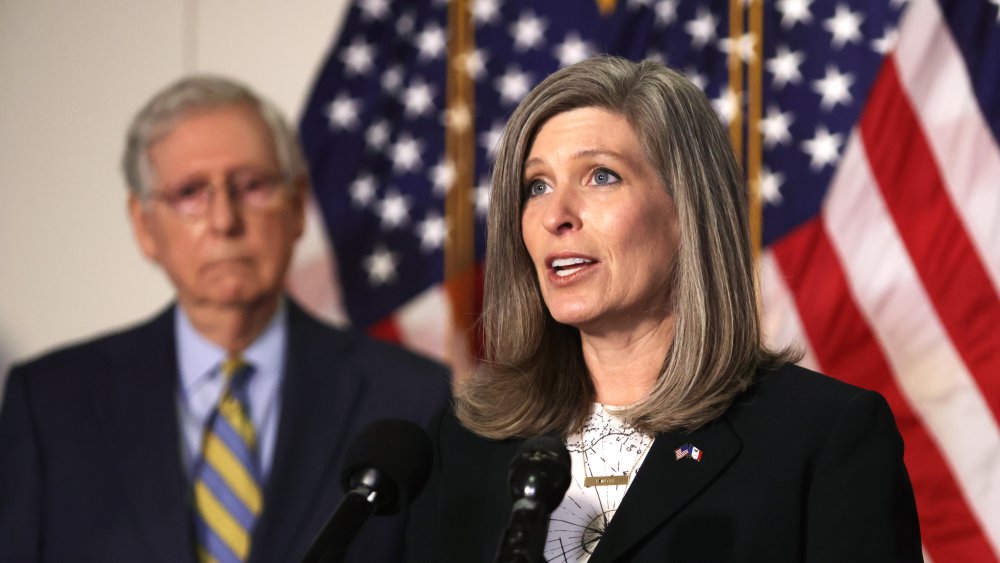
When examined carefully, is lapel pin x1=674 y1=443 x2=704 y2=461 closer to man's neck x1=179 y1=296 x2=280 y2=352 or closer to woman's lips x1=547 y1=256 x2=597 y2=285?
woman's lips x1=547 y1=256 x2=597 y2=285

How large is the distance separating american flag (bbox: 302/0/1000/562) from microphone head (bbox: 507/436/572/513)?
1.82 metres

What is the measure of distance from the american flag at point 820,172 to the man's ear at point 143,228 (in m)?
0.55

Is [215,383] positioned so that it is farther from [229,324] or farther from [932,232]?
[932,232]

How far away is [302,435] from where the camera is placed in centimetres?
309

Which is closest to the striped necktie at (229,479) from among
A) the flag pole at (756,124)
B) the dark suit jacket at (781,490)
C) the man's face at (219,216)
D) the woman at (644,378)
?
the man's face at (219,216)

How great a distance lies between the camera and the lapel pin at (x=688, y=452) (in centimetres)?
180

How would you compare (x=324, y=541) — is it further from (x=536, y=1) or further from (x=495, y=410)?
(x=536, y=1)

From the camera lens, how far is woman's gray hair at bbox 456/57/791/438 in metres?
1.89

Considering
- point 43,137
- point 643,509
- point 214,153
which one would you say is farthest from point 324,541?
point 43,137

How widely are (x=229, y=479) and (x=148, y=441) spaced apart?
0.77ft

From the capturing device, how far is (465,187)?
11.9 ft

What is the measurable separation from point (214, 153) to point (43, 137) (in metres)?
1.03

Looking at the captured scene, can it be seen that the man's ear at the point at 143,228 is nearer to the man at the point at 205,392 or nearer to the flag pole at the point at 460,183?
the man at the point at 205,392

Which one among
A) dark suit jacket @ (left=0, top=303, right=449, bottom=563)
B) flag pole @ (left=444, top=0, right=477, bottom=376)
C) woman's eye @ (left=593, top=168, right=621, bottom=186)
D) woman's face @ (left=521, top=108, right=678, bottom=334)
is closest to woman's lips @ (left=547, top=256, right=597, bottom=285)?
woman's face @ (left=521, top=108, right=678, bottom=334)
